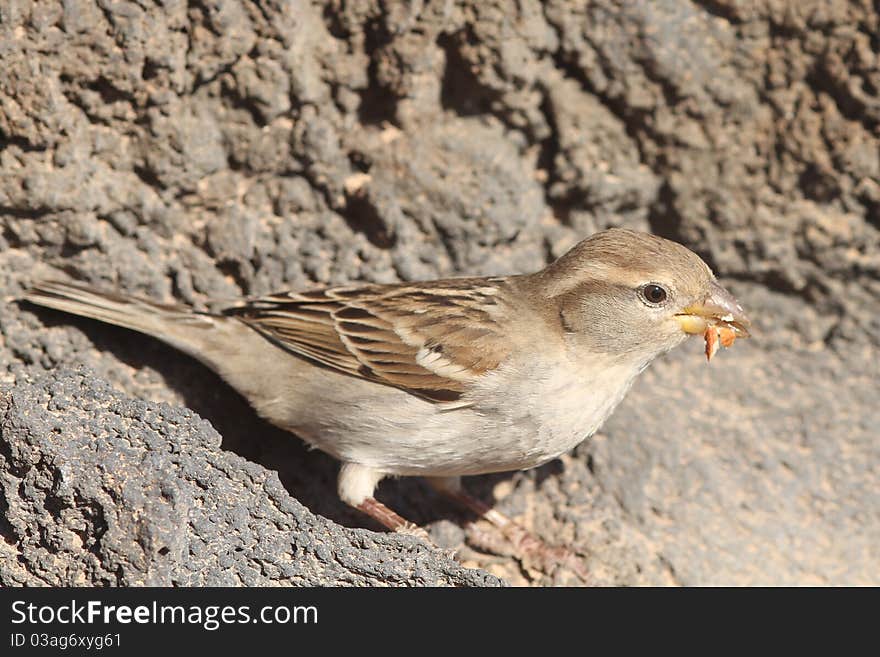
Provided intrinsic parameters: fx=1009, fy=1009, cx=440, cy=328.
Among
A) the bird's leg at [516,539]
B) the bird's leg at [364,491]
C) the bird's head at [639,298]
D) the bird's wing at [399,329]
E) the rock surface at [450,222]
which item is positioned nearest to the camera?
the rock surface at [450,222]

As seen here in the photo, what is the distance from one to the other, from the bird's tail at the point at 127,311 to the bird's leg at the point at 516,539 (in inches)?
56.4

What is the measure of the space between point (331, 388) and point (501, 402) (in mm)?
746

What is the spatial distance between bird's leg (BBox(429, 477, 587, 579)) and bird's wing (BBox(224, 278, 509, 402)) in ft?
3.06

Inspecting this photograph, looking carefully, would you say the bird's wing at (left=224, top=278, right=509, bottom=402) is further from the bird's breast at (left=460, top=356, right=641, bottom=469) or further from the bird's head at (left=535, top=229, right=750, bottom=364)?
the bird's head at (left=535, top=229, right=750, bottom=364)

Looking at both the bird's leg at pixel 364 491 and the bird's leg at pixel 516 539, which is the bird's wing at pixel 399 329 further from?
the bird's leg at pixel 516 539

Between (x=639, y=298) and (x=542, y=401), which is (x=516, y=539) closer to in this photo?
(x=542, y=401)

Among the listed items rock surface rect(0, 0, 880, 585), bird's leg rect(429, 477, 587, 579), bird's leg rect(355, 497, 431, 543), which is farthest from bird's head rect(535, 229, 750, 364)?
bird's leg rect(429, 477, 587, 579)

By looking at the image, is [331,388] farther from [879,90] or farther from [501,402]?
[879,90]

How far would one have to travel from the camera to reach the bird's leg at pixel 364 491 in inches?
170

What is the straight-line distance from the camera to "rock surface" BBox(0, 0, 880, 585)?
3588mm

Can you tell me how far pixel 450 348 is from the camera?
423 centimetres

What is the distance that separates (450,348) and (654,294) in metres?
0.87

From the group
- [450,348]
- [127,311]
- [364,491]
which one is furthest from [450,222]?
[127,311]

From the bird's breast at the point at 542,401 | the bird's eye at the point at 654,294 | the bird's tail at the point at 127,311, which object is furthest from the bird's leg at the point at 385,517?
the bird's eye at the point at 654,294
